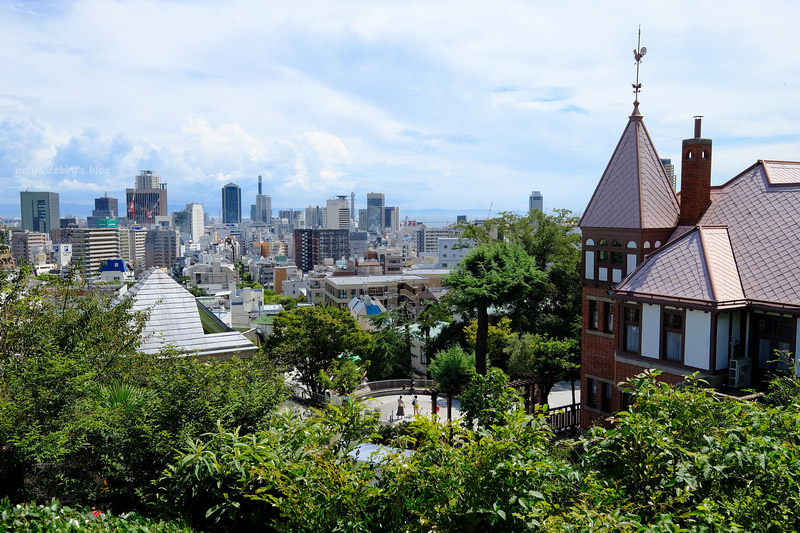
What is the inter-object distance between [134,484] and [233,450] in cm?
410

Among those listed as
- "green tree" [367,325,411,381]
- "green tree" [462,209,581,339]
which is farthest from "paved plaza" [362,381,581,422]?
"green tree" [367,325,411,381]

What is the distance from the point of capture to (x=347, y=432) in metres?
8.80

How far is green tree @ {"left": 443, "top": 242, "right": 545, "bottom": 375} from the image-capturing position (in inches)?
1277

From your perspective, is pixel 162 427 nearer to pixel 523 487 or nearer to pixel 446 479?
pixel 446 479

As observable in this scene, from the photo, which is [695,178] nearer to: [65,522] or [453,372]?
[453,372]

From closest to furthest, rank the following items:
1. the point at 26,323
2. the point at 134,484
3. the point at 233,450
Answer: the point at 233,450 → the point at 134,484 → the point at 26,323

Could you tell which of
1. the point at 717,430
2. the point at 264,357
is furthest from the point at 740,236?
the point at 264,357

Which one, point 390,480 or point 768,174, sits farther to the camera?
point 768,174

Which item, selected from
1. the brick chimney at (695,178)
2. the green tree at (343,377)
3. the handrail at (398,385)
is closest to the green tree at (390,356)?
the handrail at (398,385)

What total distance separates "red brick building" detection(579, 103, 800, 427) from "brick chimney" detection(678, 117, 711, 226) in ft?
0.11

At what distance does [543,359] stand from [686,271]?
531 inches

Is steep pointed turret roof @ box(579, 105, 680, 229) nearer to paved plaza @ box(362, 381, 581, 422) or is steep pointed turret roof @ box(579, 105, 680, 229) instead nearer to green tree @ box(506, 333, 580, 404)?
green tree @ box(506, 333, 580, 404)

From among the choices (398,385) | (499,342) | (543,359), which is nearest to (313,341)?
(398,385)

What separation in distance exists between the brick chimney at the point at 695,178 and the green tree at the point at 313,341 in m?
25.0
